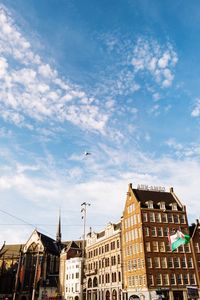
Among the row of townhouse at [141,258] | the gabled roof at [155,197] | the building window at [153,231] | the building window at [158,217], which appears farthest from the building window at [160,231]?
the gabled roof at [155,197]

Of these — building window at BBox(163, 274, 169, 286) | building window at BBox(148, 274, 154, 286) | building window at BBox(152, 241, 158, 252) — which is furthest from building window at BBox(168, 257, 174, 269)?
building window at BBox(148, 274, 154, 286)

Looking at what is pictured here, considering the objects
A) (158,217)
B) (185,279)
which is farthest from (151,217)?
(185,279)

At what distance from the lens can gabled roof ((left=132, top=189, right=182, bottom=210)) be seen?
6119cm

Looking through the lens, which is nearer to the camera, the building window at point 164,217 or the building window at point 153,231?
the building window at point 153,231

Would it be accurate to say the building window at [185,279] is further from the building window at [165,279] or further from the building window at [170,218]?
the building window at [170,218]

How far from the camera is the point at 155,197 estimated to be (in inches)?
2477

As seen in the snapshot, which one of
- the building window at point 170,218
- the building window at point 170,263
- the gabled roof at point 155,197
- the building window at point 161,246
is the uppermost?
the gabled roof at point 155,197

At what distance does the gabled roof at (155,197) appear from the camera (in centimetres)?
6119

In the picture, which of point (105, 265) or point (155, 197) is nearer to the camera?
point (155, 197)

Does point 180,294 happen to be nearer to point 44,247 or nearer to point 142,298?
point 142,298

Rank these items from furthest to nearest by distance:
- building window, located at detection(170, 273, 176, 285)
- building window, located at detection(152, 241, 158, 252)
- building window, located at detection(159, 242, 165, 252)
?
1. building window, located at detection(159, 242, 165, 252)
2. building window, located at detection(152, 241, 158, 252)
3. building window, located at detection(170, 273, 176, 285)

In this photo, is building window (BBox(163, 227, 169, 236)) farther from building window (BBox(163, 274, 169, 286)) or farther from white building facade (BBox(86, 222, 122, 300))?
white building facade (BBox(86, 222, 122, 300))

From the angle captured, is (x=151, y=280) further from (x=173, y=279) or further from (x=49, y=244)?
(x=49, y=244)

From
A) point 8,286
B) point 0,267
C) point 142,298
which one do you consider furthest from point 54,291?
point 142,298
